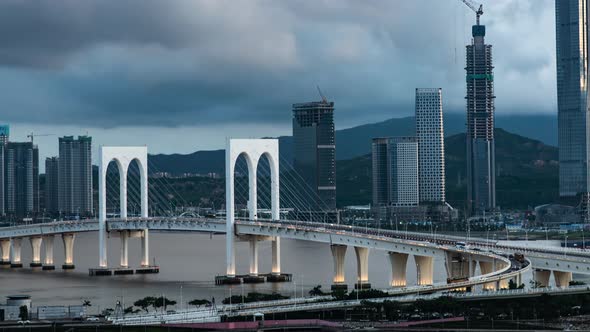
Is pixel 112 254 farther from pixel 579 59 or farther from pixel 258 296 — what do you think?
pixel 579 59

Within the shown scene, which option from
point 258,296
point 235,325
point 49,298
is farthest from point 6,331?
point 49,298

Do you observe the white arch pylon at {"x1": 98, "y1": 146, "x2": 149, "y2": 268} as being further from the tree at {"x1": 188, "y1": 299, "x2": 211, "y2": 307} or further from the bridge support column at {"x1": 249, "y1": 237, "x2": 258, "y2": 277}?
the tree at {"x1": 188, "y1": 299, "x2": 211, "y2": 307}

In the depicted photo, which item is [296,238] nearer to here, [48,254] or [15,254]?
[48,254]

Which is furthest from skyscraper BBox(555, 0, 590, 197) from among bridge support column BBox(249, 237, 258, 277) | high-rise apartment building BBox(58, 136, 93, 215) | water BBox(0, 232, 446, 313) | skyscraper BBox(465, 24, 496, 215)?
bridge support column BBox(249, 237, 258, 277)

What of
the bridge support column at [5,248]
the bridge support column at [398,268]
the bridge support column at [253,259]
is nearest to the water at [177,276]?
the bridge support column at [398,268]

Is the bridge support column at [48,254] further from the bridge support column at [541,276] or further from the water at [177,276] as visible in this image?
the bridge support column at [541,276]

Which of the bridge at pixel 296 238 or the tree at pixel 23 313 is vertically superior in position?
the bridge at pixel 296 238
